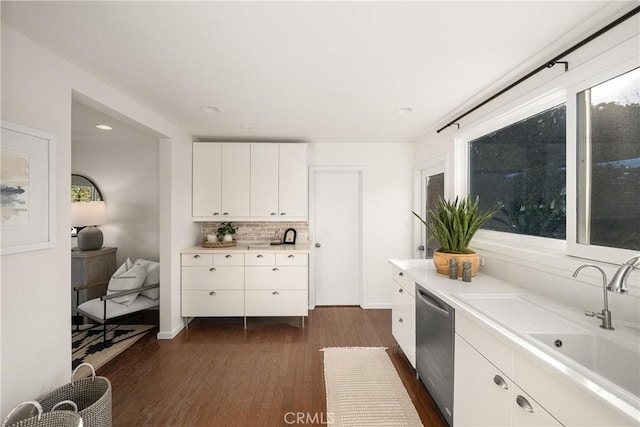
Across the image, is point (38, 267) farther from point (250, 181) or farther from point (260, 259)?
point (250, 181)

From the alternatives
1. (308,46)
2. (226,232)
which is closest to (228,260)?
(226,232)

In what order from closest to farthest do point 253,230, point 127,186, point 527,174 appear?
Answer: point 527,174
point 253,230
point 127,186

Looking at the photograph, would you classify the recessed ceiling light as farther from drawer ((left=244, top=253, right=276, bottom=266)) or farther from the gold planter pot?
the gold planter pot

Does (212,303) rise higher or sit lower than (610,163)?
lower

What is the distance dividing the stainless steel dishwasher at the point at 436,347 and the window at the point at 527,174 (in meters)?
0.87

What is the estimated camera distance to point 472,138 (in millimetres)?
2453

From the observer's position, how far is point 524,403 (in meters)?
1.02

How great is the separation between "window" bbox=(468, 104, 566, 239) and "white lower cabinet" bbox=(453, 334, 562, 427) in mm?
989

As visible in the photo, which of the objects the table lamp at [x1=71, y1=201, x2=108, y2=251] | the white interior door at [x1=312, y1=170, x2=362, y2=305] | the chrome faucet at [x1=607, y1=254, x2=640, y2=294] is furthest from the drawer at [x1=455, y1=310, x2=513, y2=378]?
the table lamp at [x1=71, y1=201, x2=108, y2=251]

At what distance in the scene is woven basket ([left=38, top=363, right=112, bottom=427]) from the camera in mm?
1383

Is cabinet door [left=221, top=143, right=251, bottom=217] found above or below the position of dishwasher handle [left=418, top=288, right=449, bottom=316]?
above

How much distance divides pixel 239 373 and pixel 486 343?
6.41 ft

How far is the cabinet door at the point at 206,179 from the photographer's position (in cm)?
331

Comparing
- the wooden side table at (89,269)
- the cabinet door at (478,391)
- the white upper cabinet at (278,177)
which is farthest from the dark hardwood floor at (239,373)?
the white upper cabinet at (278,177)
